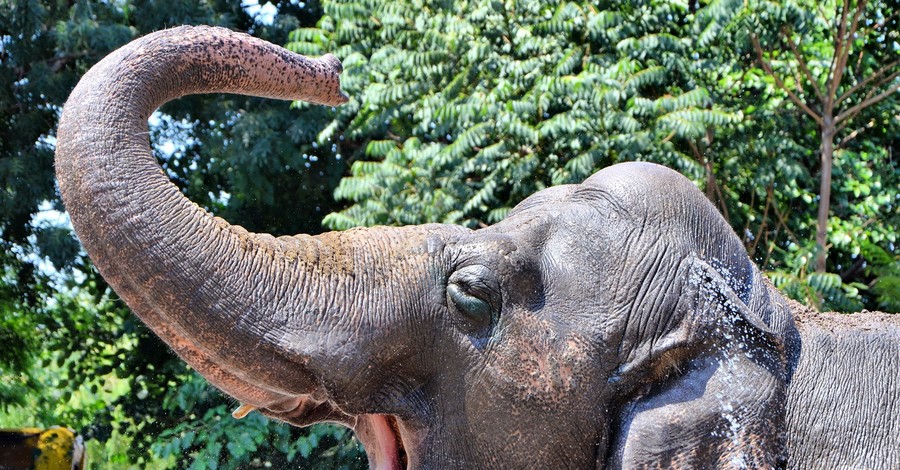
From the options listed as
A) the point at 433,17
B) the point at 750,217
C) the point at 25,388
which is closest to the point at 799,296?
the point at 750,217

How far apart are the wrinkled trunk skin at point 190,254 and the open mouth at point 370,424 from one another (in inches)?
1.5

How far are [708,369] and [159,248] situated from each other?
968 mm

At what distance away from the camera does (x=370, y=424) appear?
83.2 inches

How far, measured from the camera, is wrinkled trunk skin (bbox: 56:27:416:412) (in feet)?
6.02

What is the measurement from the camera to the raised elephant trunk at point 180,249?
1832 mm

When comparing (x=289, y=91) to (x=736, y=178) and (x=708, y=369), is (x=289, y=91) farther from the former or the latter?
(x=736, y=178)

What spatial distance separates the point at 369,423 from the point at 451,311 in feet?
0.99

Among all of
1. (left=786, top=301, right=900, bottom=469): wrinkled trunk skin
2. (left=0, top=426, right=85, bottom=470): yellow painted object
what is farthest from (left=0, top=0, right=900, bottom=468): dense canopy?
(left=786, top=301, right=900, bottom=469): wrinkled trunk skin

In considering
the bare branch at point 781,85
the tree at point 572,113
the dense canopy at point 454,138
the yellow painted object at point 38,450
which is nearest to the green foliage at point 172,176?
the dense canopy at point 454,138

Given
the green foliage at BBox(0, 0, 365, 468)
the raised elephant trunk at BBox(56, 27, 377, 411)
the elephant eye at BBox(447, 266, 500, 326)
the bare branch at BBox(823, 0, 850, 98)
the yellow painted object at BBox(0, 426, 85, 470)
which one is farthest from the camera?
the green foliage at BBox(0, 0, 365, 468)

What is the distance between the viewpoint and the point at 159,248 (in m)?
1.83

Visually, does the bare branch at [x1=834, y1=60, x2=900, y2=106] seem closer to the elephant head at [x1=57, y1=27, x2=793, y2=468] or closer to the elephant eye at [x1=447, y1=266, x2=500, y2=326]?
the elephant head at [x1=57, y1=27, x2=793, y2=468]

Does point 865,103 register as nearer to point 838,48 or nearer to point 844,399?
point 838,48

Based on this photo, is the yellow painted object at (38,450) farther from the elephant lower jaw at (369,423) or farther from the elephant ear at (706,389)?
the elephant ear at (706,389)
